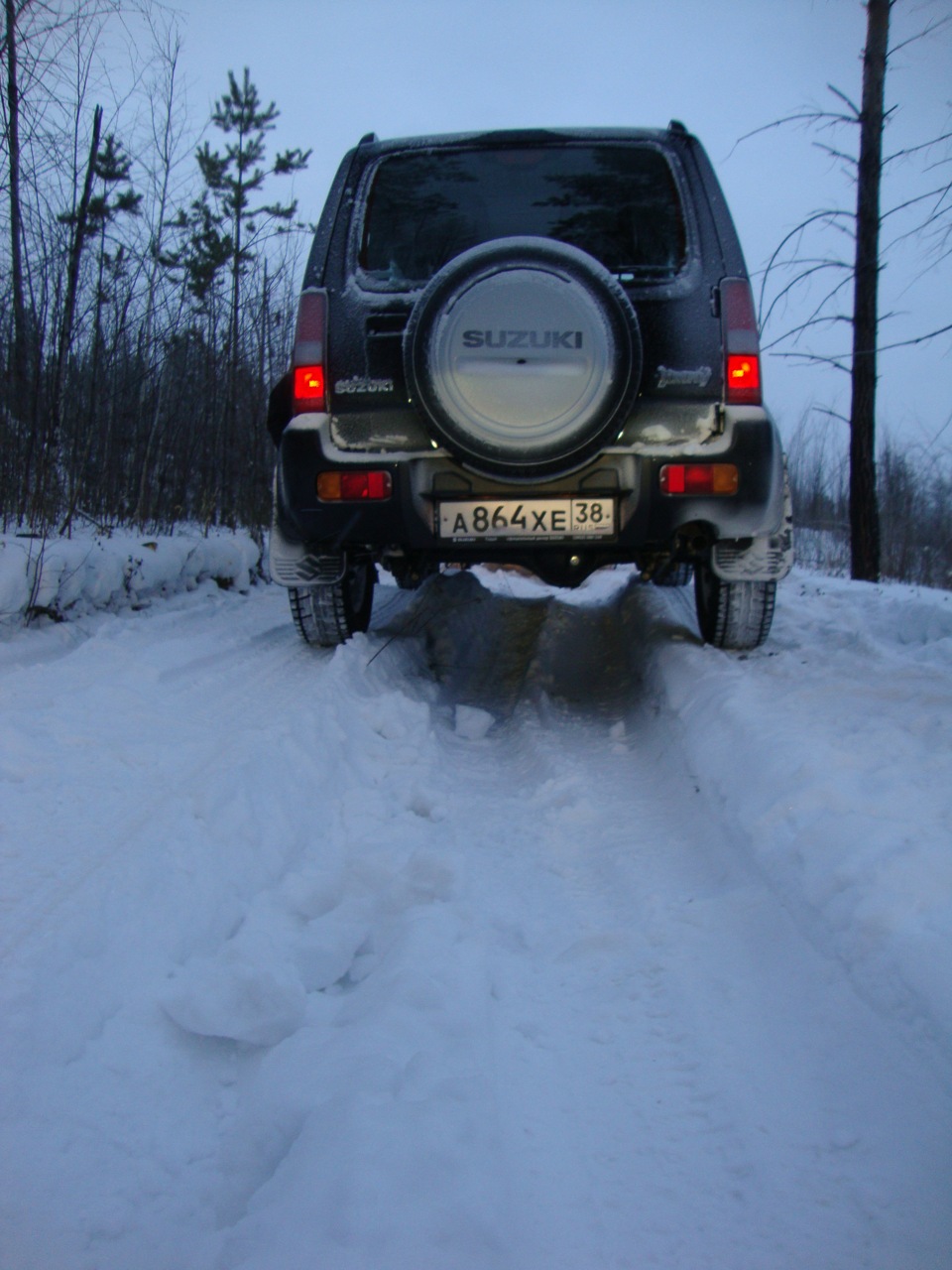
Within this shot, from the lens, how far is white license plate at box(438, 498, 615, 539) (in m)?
3.18

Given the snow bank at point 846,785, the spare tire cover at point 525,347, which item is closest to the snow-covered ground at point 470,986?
the snow bank at point 846,785

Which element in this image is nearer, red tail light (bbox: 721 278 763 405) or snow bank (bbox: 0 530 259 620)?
red tail light (bbox: 721 278 763 405)

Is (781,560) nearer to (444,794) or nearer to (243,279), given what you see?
(444,794)

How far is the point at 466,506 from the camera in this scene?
3.21 meters

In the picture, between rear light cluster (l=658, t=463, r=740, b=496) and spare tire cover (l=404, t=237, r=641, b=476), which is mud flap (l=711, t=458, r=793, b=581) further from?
spare tire cover (l=404, t=237, r=641, b=476)

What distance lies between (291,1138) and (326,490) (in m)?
2.44

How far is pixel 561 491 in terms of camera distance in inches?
125

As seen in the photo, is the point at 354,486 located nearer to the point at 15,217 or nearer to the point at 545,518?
the point at 545,518

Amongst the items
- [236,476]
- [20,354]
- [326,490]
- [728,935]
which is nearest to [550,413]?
[326,490]

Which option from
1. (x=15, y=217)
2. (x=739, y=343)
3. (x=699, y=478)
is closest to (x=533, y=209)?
(x=739, y=343)

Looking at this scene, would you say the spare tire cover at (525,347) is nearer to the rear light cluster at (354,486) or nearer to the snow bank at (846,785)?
the rear light cluster at (354,486)

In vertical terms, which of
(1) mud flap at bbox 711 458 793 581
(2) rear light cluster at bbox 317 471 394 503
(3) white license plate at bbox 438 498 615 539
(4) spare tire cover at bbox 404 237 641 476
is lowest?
(1) mud flap at bbox 711 458 793 581

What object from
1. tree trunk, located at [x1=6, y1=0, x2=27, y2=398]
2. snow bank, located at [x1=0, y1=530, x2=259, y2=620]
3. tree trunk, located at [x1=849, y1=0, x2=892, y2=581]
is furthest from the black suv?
tree trunk, located at [x1=849, y1=0, x2=892, y2=581]

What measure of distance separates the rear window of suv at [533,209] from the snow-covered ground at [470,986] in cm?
171
